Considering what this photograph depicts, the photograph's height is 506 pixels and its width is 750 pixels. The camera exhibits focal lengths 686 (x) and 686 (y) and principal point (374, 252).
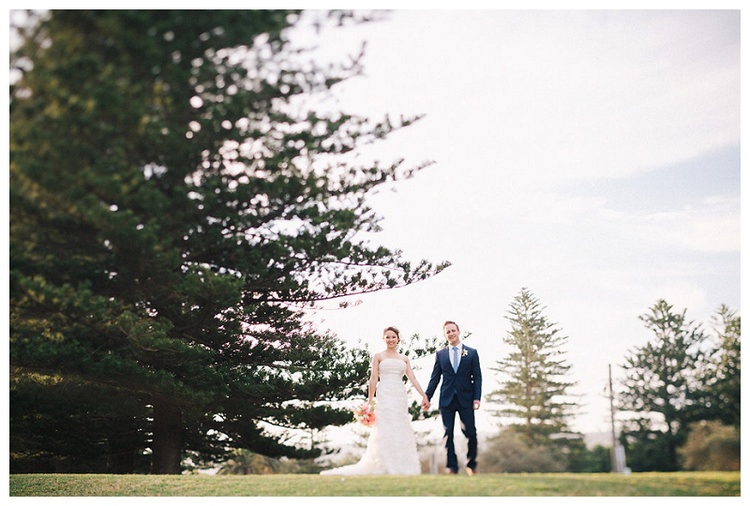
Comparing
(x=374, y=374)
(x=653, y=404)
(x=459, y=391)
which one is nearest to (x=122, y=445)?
(x=374, y=374)

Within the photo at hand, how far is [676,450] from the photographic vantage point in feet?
29.9

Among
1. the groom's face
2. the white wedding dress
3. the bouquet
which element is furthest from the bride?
the bouquet

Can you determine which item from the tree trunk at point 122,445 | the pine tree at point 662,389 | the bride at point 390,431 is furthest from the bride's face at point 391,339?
the tree trunk at point 122,445

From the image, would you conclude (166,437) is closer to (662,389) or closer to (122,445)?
(122,445)

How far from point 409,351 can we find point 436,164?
3.15 m

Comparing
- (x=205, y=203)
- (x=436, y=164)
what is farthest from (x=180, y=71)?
(x=436, y=164)

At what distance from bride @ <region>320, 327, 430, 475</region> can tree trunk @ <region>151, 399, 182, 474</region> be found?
14.8 feet

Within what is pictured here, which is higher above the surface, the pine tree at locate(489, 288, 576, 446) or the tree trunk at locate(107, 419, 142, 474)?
the pine tree at locate(489, 288, 576, 446)

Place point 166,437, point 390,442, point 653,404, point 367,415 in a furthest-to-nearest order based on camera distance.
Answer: point 166,437
point 653,404
point 367,415
point 390,442

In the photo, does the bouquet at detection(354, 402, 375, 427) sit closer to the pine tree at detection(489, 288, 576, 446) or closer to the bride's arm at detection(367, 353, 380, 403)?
the bride's arm at detection(367, 353, 380, 403)

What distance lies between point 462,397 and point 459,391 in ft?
0.21

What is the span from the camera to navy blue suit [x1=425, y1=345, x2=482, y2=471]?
653 cm

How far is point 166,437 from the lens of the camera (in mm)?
10492
